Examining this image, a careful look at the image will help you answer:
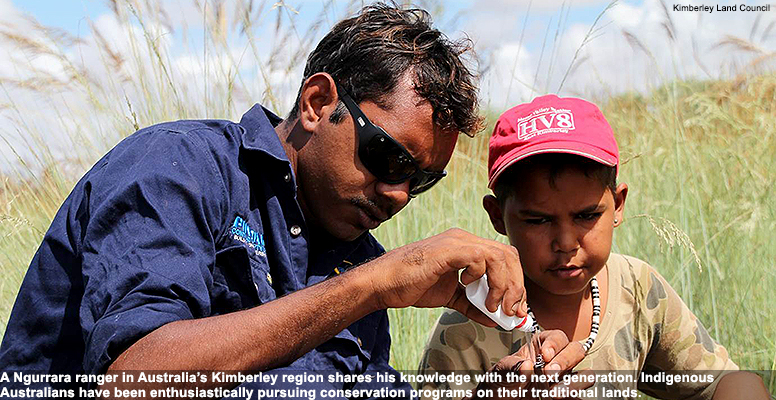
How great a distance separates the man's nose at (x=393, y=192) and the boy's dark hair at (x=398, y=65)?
21cm

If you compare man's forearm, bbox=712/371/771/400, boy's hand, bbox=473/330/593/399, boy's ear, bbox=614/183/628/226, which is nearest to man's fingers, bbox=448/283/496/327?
boy's hand, bbox=473/330/593/399

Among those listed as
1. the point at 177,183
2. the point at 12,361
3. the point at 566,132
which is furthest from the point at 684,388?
the point at 12,361

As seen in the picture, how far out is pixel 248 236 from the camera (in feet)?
6.93

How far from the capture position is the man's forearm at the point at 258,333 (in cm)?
164

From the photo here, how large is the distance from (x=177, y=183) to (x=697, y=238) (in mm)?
2867

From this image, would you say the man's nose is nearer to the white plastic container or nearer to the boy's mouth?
the white plastic container

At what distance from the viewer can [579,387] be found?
88.2 inches

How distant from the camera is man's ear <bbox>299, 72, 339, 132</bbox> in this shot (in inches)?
92.7

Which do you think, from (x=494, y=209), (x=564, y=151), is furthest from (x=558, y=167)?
(x=494, y=209)

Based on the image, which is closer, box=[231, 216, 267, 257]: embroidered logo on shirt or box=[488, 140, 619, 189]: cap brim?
box=[231, 216, 267, 257]: embroidered logo on shirt

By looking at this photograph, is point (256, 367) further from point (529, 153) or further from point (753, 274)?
point (753, 274)

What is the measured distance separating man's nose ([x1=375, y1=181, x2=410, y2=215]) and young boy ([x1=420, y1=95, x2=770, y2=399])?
1.26 feet

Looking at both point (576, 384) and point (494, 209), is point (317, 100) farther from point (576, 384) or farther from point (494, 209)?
point (576, 384)

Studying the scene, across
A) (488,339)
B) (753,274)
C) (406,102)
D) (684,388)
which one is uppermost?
(406,102)
